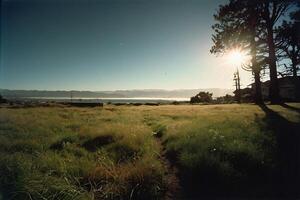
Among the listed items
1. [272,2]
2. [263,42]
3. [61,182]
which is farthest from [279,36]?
[61,182]

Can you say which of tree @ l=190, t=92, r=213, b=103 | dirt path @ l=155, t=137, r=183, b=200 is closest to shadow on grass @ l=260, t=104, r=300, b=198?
dirt path @ l=155, t=137, r=183, b=200

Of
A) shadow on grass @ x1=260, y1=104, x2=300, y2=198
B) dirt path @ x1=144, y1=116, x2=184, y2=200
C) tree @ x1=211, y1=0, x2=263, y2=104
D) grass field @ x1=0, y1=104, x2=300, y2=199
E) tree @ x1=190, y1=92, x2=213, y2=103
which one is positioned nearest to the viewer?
grass field @ x1=0, y1=104, x2=300, y2=199

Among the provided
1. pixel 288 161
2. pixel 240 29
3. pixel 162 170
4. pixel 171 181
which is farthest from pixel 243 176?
pixel 240 29

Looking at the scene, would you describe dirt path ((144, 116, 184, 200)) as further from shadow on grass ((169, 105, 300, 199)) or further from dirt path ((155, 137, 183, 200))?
shadow on grass ((169, 105, 300, 199))

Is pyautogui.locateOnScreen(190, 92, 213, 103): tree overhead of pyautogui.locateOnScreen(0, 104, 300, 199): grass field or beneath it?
overhead

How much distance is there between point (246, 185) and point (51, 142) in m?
7.28

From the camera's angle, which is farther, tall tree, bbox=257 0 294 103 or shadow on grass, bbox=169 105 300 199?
tall tree, bbox=257 0 294 103

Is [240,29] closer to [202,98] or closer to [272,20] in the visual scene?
[272,20]

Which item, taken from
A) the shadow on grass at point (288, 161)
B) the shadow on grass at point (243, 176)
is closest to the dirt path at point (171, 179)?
the shadow on grass at point (243, 176)

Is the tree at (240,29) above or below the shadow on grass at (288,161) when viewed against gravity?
above

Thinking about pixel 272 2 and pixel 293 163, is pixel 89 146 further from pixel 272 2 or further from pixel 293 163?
pixel 272 2

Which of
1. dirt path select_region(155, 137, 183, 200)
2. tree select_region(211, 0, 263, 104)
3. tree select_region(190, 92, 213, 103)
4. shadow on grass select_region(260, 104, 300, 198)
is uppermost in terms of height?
tree select_region(211, 0, 263, 104)

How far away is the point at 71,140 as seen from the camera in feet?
34.7

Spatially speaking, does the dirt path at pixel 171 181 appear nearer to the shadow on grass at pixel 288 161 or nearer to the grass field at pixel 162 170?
the grass field at pixel 162 170
